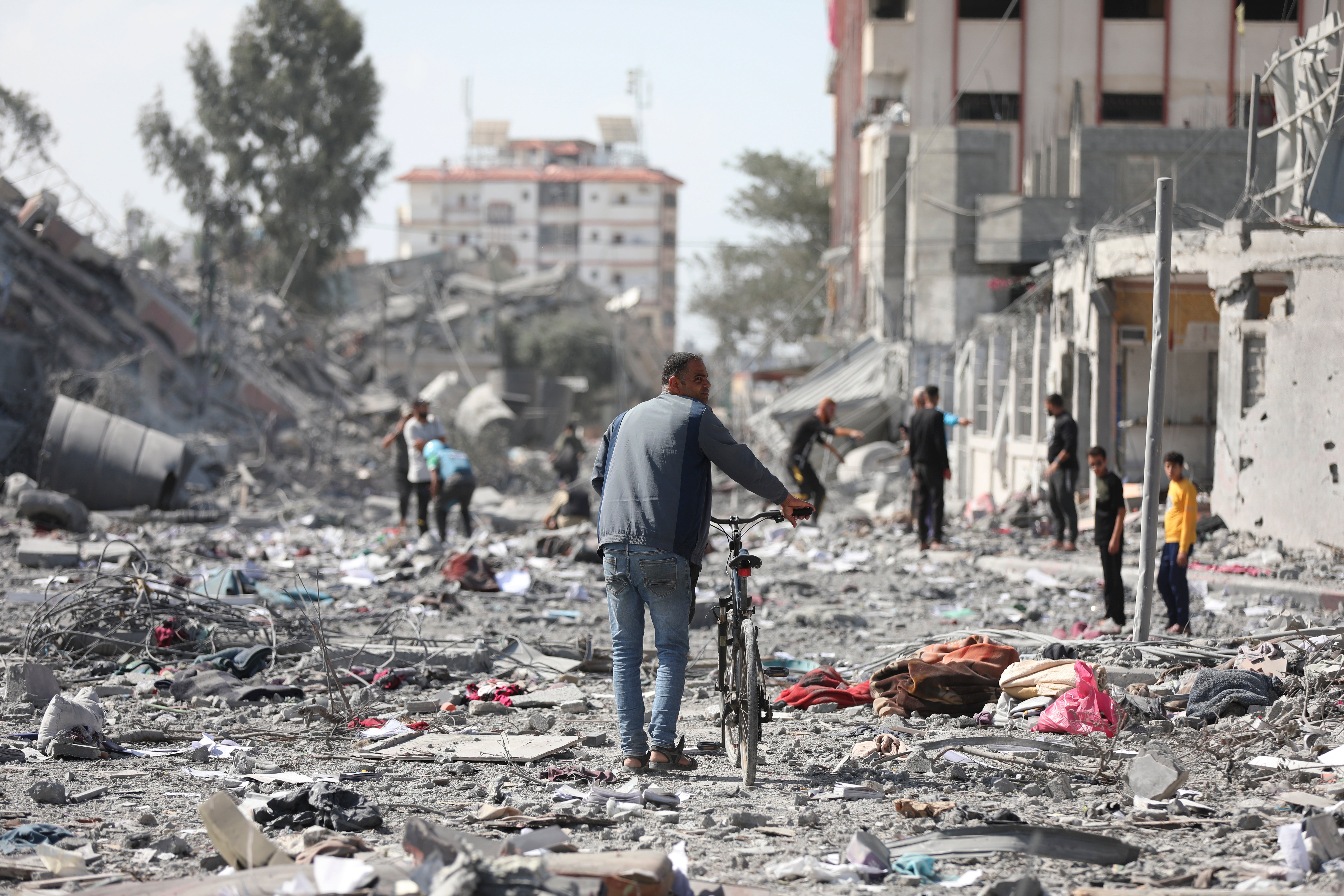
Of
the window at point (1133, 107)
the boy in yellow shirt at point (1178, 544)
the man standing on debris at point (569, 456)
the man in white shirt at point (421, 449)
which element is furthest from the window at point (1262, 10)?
the boy in yellow shirt at point (1178, 544)

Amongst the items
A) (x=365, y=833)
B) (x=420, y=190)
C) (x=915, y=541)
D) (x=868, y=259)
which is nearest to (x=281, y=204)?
(x=868, y=259)

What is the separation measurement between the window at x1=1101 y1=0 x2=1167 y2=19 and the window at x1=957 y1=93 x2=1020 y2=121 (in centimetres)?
279

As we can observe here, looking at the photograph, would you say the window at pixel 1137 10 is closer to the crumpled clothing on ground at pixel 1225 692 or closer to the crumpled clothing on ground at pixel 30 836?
the crumpled clothing on ground at pixel 1225 692

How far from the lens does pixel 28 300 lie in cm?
2017

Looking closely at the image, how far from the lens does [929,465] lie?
42.4ft

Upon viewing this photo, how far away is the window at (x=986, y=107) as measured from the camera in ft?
98.2

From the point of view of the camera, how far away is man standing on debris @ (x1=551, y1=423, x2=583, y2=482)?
874 inches

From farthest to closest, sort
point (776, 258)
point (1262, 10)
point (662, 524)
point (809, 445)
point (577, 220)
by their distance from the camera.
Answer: point (577, 220)
point (776, 258)
point (1262, 10)
point (809, 445)
point (662, 524)

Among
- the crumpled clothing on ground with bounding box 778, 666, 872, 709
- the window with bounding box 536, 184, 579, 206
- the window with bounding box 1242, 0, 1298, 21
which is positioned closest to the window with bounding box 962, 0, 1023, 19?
the window with bounding box 1242, 0, 1298, 21

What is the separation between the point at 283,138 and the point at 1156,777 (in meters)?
36.6

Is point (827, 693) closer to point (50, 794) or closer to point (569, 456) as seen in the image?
point (50, 794)

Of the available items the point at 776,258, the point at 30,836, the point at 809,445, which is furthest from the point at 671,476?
the point at 776,258

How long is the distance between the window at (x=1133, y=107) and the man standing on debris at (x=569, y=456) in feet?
51.6

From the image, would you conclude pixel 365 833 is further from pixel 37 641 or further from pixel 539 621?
pixel 539 621
